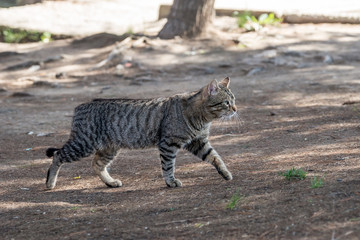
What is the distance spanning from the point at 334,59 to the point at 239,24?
12.8 ft

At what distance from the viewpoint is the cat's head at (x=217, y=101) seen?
6.90 metres

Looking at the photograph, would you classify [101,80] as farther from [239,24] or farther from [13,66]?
[239,24]

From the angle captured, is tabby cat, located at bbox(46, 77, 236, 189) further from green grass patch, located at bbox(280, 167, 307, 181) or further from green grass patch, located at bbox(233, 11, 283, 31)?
green grass patch, located at bbox(233, 11, 283, 31)

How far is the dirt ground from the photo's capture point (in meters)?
5.12

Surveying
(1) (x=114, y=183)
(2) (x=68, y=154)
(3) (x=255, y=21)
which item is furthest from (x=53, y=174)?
(3) (x=255, y=21)

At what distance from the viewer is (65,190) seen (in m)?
7.09

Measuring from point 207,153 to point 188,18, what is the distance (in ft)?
32.7

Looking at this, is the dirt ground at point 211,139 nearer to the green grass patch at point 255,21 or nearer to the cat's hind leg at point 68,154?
the cat's hind leg at point 68,154

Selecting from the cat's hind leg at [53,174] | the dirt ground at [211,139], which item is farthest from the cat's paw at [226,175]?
the cat's hind leg at [53,174]

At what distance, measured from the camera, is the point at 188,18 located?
1627 centimetres

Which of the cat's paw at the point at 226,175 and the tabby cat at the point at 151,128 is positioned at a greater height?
the tabby cat at the point at 151,128

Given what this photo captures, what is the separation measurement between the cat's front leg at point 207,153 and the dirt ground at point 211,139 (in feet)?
0.58

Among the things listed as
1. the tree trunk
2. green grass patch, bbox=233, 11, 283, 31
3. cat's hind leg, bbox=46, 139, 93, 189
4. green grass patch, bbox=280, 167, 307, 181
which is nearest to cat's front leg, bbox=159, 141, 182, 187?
cat's hind leg, bbox=46, 139, 93, 189

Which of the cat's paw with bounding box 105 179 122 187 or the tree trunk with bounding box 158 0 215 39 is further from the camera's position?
the tree trunk with bounding box 158 0 215 39
